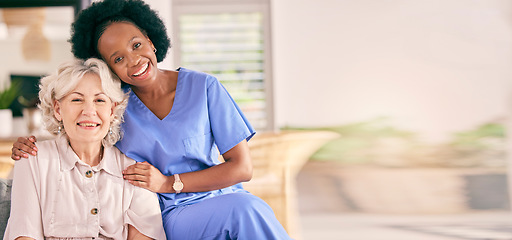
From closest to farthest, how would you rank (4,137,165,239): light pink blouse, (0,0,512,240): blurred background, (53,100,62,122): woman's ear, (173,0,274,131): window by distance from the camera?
(4,137,165,239): light pink blouse → (53,100,62,122): woman's ear → (173,0,274,131): window → (0,0,512,240): blurred background

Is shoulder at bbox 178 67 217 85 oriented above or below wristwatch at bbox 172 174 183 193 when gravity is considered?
above

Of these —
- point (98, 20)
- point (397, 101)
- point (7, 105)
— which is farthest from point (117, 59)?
point (397, 101)

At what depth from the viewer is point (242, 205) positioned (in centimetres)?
153

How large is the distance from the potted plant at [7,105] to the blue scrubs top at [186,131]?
6.53 feet

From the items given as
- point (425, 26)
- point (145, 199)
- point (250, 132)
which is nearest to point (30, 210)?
point (145, 199)

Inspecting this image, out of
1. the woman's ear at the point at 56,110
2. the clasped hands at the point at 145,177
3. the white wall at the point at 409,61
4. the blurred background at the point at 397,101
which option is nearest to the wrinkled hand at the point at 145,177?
the clasped hands at the point at 145,177

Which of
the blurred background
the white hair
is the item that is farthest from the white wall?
the white hair

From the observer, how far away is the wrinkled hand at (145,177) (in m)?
1.65

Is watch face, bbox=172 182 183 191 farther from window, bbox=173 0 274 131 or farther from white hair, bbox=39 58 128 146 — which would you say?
window, bbox=173 0 274 131

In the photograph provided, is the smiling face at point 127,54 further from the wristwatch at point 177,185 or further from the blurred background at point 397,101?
the blurred background at point 397,101

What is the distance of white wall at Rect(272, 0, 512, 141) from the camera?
596cm

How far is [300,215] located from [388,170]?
114 centimetres

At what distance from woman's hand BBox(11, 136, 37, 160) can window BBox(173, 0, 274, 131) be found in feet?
12.2

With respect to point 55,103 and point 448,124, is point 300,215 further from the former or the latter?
point 55,103
